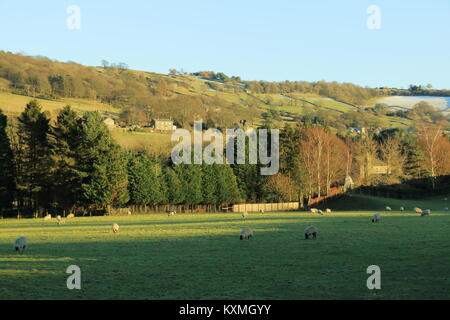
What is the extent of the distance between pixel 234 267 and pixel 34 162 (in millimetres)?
63369

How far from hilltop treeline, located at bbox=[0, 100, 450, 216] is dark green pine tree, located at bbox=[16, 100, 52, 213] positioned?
13 centimetres

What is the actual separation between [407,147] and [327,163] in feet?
100

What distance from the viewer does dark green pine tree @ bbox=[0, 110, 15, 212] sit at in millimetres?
73688

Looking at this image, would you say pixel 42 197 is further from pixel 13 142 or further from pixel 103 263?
pixel 103 263

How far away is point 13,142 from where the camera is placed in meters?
81.4

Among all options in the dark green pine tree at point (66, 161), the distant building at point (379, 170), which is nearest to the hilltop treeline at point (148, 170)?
the distant building at point (379, 170)

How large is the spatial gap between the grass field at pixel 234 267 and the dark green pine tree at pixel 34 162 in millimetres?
46878

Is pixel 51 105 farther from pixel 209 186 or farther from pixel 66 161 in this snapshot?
pixel 66 161

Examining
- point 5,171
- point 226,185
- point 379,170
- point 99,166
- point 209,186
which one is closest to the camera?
point 5,171

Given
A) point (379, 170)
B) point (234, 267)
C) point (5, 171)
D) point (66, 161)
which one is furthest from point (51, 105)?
point (234, 267)

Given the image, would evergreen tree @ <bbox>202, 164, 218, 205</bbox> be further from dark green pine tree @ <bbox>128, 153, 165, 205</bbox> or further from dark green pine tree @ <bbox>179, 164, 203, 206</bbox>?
dark green pine tree @ <bbox>128, 153, 165, 205</bbox>

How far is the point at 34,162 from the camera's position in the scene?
77750mm
